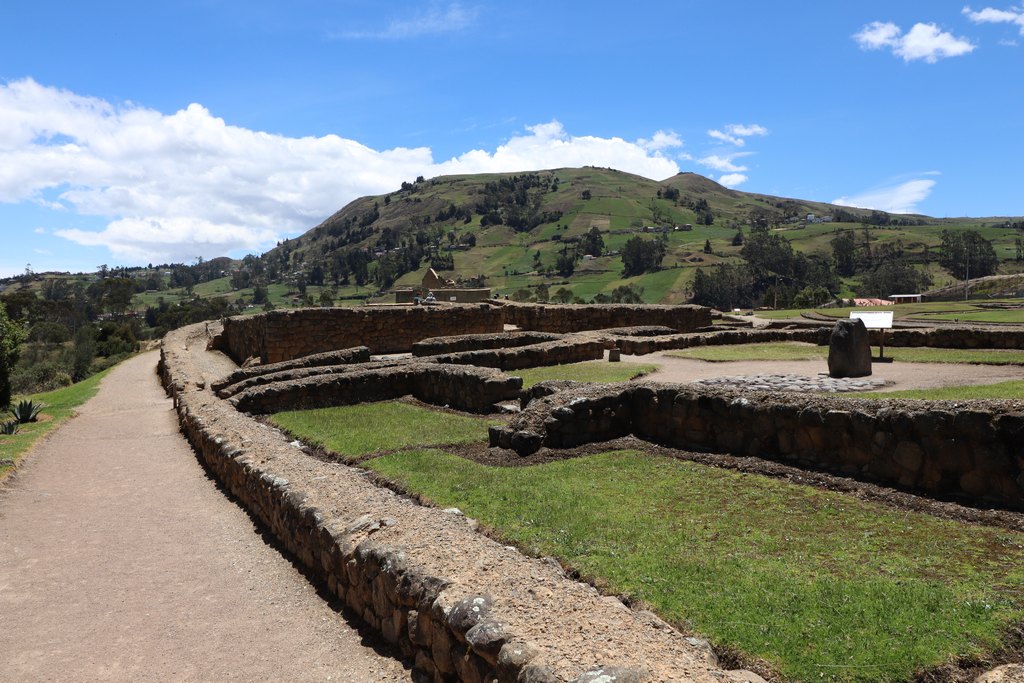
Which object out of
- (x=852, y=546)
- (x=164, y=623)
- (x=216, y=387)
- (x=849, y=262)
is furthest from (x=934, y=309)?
(x=849, y=262)

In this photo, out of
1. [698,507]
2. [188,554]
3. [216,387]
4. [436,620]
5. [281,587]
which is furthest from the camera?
[216,387]

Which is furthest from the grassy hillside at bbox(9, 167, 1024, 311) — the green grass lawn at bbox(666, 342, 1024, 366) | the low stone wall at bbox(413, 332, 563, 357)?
the low stone wall at bbox(413, 332, 563, 357)

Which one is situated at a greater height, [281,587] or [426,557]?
[426,557]

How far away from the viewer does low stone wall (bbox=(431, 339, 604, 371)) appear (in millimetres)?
19641

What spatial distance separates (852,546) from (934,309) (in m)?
51.4

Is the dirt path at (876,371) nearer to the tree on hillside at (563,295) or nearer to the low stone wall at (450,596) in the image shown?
the low stone wall at (450,596)

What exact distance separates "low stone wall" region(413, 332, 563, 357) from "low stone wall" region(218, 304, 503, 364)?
4151 millimetres

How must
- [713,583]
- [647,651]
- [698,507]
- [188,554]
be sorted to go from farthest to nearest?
1. [188,554]
2. [698,507]
3. [713,583]
4. [647,651]

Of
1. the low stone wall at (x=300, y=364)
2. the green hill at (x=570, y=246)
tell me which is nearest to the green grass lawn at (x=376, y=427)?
the low stone wall at (x=300, y=364)

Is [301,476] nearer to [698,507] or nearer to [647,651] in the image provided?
[698,507]

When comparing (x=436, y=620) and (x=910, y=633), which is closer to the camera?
(x=910, y=633)

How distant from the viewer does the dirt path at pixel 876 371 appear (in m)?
14.2

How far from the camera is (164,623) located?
20.5 feet

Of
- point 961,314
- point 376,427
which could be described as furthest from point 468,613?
point 961,314
